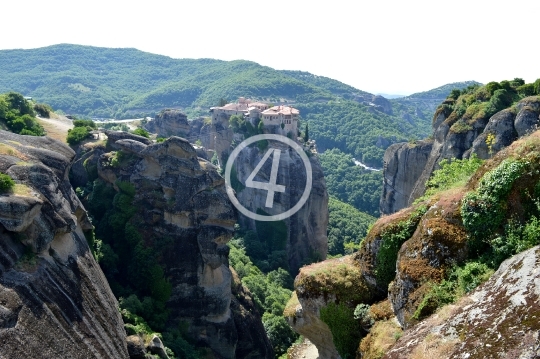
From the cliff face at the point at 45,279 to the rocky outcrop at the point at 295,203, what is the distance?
3786 centimetres

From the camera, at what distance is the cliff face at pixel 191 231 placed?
1291 inches

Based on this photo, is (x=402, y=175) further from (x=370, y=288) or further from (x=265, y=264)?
(x=370, y=288)

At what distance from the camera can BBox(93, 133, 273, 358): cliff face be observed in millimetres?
32781

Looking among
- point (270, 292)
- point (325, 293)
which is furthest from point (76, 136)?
point (325, 293)

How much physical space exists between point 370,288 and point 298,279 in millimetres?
2694

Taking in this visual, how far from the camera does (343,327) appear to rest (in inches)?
620

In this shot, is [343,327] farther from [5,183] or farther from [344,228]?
[344,228]

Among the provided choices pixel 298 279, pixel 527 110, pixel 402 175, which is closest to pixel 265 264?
pixel 402 175

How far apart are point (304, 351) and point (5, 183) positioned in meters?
14.8

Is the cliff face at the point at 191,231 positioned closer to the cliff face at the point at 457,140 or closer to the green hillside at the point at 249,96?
the cliff face at the point at 457,140

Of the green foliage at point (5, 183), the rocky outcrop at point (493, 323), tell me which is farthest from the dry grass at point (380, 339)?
the green foliage at point (5, 183)

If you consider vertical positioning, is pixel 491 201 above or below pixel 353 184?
above

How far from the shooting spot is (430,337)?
10430 mm

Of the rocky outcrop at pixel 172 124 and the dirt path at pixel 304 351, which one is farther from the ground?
the rocky outcrop at pixel 172 124
